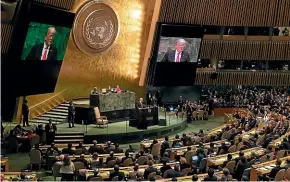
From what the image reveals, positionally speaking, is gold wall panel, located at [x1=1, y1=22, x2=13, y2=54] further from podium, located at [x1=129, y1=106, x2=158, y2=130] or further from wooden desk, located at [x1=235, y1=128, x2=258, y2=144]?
wooden desk, located at [x1=235, y1=128, x2=258, y2=144]

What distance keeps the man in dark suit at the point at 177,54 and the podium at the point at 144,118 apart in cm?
524

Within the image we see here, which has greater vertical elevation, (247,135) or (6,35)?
(6,35)

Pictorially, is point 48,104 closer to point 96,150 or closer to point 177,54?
point 177,54

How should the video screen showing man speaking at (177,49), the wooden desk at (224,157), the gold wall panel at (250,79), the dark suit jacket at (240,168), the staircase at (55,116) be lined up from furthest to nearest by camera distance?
the gold wall panel at (250,79)
the video screen showing man speaking at (177,49)
the staircase at (55,116)
the wooden desk at (224,157)
the dark suit jacket at (240,168)

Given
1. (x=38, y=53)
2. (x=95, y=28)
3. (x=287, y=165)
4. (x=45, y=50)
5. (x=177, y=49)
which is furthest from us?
(x=177, y=49)

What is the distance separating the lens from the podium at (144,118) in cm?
2061

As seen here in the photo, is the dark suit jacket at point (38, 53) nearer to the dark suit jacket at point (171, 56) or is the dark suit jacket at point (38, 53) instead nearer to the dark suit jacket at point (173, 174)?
the dark suit jacket at point (171, 56)

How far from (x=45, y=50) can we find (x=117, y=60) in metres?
7.25

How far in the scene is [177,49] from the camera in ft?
85.3

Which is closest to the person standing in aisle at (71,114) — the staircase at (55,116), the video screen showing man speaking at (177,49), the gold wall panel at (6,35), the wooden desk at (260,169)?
the staircase at (55,116)

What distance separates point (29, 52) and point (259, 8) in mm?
15553

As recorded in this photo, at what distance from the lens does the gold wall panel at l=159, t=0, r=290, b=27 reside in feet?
89.2

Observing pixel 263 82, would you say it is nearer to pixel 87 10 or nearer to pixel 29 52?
pixel 87 10

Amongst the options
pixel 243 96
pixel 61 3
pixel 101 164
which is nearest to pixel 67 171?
pixel 101 164
